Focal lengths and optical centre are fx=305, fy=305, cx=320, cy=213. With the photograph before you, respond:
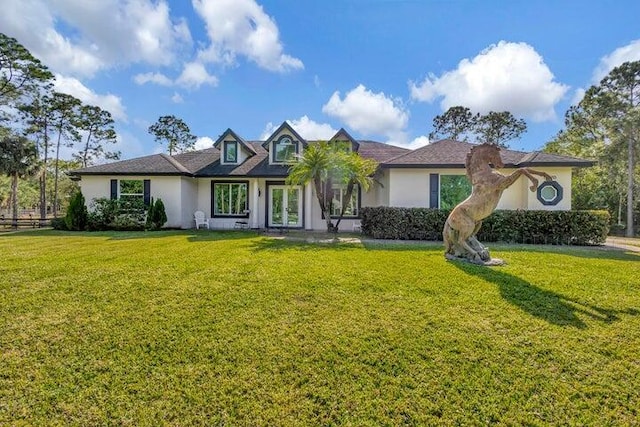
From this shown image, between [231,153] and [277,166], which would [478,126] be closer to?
[277,166]

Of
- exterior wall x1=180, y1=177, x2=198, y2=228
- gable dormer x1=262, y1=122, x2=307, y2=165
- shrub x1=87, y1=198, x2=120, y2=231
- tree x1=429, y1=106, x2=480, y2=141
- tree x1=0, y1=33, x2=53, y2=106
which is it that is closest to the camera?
shrub x1=87, y1=198, x2=120, y2=231

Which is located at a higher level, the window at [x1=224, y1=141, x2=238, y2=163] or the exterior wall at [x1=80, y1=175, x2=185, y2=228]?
the window at [x1=224, y1=141, x2=238, y2=163]

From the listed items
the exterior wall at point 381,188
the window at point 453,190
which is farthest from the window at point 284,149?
the window at point 453,190

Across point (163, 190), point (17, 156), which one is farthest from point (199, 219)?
point (17, 156)

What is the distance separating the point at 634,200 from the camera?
907 inches

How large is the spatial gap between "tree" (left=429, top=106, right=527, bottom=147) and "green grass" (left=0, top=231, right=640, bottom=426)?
36.3 m

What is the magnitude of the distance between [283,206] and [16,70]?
2451cm

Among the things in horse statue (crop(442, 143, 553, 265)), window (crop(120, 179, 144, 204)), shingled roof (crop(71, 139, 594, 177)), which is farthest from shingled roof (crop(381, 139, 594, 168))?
window (crop(120, 179, 144, 204))

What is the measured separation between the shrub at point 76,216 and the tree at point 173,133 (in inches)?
1058

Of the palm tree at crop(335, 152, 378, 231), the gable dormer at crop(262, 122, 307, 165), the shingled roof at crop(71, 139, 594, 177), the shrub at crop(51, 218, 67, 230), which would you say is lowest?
the shrub at crop(51, 218, 67, 230)

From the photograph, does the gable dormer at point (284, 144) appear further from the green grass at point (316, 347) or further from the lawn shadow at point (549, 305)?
the lawn shadow at point (549, 305)

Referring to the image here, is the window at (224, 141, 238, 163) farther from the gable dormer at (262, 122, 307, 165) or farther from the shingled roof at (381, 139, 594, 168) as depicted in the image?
the shingled roof at (381, 139, 594, 168)

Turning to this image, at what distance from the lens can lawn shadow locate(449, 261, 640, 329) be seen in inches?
173

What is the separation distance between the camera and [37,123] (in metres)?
28.2
